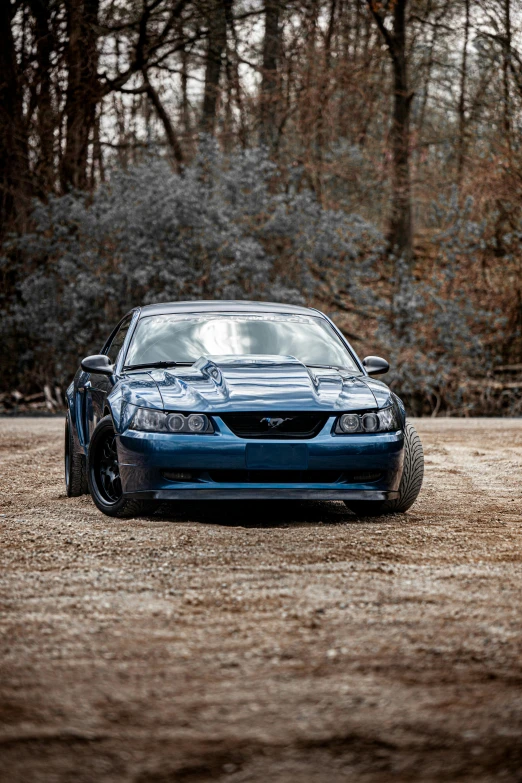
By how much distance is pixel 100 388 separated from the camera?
8125 millimetres

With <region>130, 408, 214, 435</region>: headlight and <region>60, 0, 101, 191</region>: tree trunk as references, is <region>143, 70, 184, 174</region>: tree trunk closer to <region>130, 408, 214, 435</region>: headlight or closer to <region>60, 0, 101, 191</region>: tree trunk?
<region>60, 0, 101, 191</region>: tree trunk

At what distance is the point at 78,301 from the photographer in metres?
19.8

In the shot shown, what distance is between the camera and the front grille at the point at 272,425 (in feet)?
23.1

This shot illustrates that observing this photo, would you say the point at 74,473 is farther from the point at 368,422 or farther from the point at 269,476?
the point at 368,422

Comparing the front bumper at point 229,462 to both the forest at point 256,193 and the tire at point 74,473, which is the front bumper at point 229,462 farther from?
the forest at point 256,193

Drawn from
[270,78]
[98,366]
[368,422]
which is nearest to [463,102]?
[270,78]

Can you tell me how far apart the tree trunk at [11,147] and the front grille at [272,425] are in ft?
50.5

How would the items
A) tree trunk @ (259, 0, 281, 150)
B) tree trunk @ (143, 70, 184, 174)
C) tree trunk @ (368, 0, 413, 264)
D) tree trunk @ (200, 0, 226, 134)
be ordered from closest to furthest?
tree trunk @ (259, 0, 281, 150)
tree trunk @ (368, 0, 413, 264)
tree trunk @ (200, 0, 226, 134)
tree trunk @ (143, 70, 184, 174)

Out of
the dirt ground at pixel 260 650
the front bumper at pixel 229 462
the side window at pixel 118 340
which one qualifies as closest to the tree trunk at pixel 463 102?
the side window at pixel 118 340

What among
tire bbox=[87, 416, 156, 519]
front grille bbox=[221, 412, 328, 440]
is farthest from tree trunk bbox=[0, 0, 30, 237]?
front grille bbox=[221, 412, 328, 440]

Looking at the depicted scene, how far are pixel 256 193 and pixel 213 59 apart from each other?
611cm

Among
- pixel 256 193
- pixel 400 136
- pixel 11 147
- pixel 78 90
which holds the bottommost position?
pixel 256 193

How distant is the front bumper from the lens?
695 cm

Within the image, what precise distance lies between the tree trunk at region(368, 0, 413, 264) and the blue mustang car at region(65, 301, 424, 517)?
16745mm
